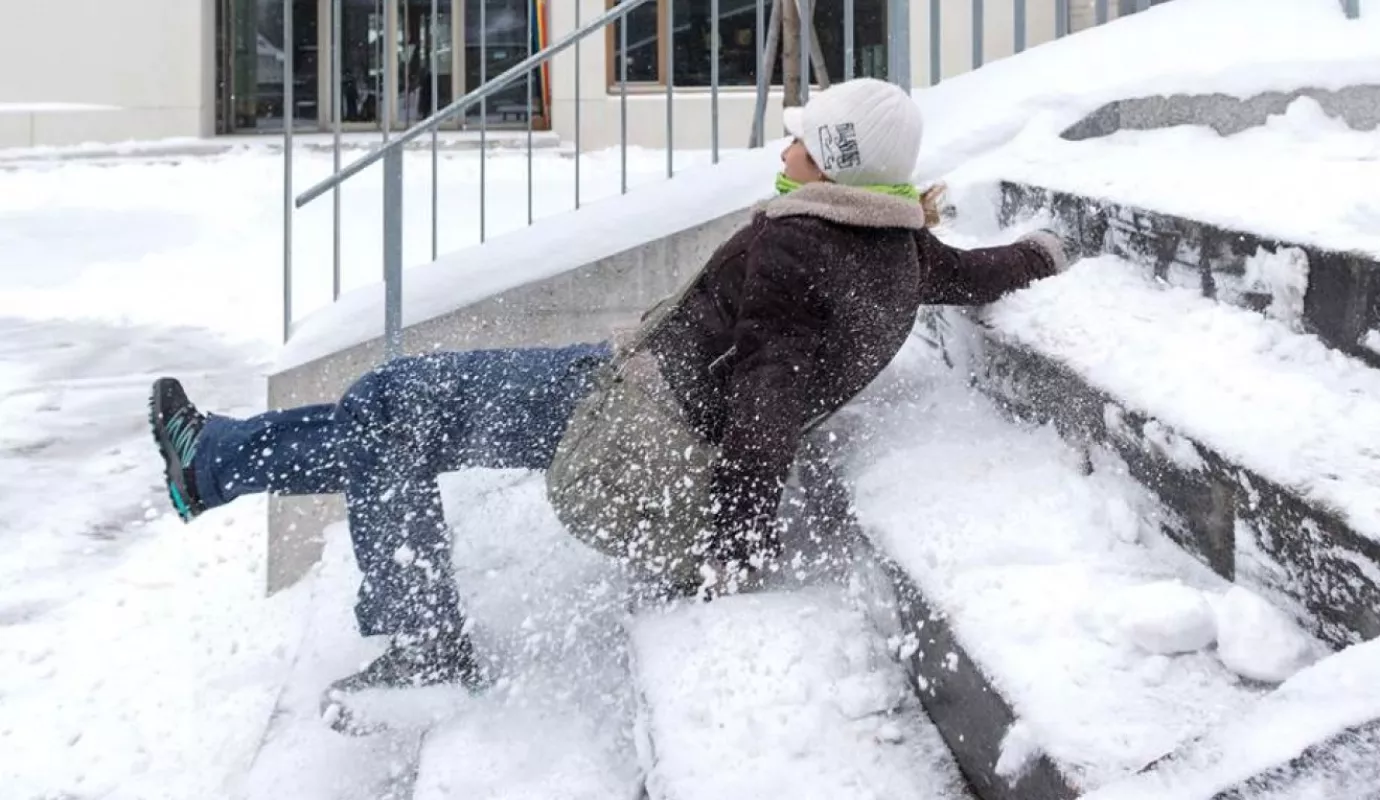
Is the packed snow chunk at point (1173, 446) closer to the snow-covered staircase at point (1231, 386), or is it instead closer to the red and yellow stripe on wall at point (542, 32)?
the snow-covered staircase at point (1231, 386)

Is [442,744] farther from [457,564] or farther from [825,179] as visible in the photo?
[825,179]

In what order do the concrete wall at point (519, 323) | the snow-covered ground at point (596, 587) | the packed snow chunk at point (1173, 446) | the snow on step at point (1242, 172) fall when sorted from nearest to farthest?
the snow-covered ground at point (596, 587) → the packed snow chunk at point (1173, 446) → the snow on step at point (1242, 172) → the concrete wall at point (519, 323)

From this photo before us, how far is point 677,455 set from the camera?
271 centimetres

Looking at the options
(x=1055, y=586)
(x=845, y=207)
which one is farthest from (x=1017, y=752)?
(x=845, y=207)

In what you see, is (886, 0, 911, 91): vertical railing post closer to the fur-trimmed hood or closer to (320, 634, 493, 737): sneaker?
the fur-trimmed hood

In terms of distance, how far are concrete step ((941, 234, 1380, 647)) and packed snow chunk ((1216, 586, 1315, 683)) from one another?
42mm

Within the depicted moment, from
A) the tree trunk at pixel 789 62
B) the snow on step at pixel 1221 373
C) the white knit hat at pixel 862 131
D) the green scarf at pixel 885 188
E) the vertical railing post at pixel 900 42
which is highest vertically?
the tree trunk at pixel 789 62

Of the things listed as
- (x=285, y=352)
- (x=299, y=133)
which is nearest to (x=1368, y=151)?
(x=285, y=352)

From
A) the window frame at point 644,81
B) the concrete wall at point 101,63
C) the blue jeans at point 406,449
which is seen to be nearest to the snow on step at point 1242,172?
the blue jeans at point 406,449

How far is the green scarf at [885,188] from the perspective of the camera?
2816mm

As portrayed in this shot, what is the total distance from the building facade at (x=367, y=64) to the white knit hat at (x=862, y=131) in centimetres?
851

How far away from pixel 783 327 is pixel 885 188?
15.2 inches

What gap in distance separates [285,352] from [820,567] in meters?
2.07

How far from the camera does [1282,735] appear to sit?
4.13ft
